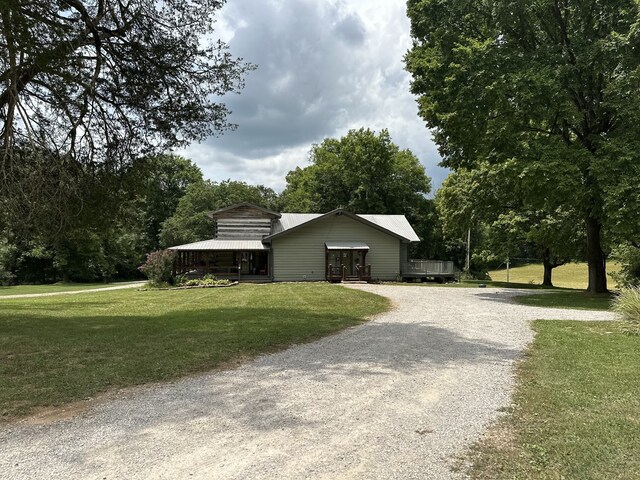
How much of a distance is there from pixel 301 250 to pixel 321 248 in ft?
4.35

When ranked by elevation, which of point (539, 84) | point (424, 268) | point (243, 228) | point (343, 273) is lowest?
point (343, 273)

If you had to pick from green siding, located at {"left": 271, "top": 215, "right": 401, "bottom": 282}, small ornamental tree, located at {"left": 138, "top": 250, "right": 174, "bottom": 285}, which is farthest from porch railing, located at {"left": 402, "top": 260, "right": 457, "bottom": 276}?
small ornamental tree, located at {"left": 138, "top": 250, "right": 174, "bottom": 285}

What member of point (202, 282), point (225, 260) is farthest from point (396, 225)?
point (202, 282)

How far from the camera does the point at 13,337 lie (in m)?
9.05

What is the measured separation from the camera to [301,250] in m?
29.7

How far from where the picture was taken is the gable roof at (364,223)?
96.2 feet

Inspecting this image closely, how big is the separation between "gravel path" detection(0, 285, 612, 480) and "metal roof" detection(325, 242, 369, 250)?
70.0 feet

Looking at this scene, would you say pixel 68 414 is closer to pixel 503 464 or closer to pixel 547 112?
pixel 503 464

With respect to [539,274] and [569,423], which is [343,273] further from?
[539,274]

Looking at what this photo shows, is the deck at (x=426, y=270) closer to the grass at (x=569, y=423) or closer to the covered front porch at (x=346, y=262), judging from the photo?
the covered front porch at (x=346, y=262)

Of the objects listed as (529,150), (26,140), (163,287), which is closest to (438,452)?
(26,140)

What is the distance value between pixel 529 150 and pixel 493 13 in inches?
210

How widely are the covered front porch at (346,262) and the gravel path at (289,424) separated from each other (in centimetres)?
2085

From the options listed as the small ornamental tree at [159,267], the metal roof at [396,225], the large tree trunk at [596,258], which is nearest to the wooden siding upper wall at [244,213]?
the small ornamental tree at [159,267]
